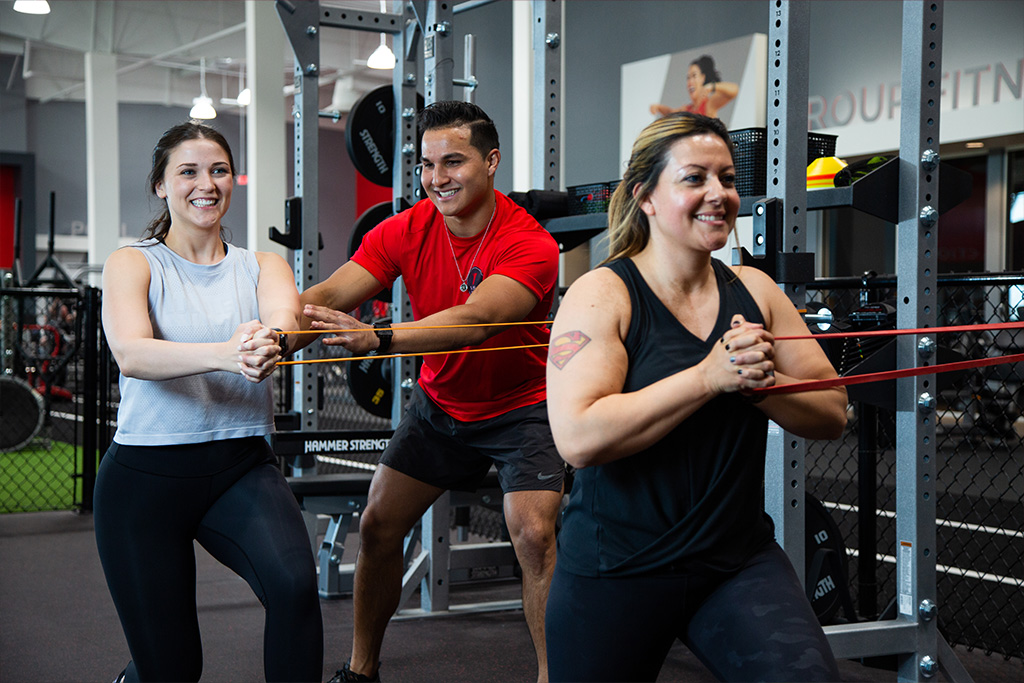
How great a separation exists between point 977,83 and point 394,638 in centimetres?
664

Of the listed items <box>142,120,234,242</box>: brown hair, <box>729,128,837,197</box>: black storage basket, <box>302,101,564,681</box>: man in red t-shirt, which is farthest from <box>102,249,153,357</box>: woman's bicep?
<box>729,128,837,197</box>: black storage basket

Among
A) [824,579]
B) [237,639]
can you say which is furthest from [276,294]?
[824,579]

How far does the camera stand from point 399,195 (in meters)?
Result: 3.97

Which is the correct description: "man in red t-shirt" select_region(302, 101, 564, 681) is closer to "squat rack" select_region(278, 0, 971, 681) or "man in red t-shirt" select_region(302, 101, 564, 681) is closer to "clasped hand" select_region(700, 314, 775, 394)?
"squat rack" select_region(278, 0, 971, 681)

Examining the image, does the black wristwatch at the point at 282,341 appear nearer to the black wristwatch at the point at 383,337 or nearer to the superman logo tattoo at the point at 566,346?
the black wristwatch at the point at 383,337

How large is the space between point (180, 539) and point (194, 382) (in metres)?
0.32

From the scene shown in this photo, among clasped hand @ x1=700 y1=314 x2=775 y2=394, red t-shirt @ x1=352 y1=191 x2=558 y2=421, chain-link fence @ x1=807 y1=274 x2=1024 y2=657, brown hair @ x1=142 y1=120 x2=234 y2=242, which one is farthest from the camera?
chain-link fence @ x1=807 y1=274 x2=1024 y2=657

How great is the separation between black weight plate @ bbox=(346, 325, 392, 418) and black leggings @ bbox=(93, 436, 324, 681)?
7.16 ft

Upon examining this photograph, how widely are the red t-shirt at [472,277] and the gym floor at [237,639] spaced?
99 centimetres

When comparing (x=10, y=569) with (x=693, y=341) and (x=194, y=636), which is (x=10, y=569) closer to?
(x=194, y=636)

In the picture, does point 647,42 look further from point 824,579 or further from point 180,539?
point 180,539

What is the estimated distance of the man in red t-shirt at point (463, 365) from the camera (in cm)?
261

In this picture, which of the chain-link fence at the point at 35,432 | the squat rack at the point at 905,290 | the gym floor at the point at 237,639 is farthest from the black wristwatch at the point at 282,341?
the chain-link fence at the point at 35,432

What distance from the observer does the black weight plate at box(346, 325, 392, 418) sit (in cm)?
426
